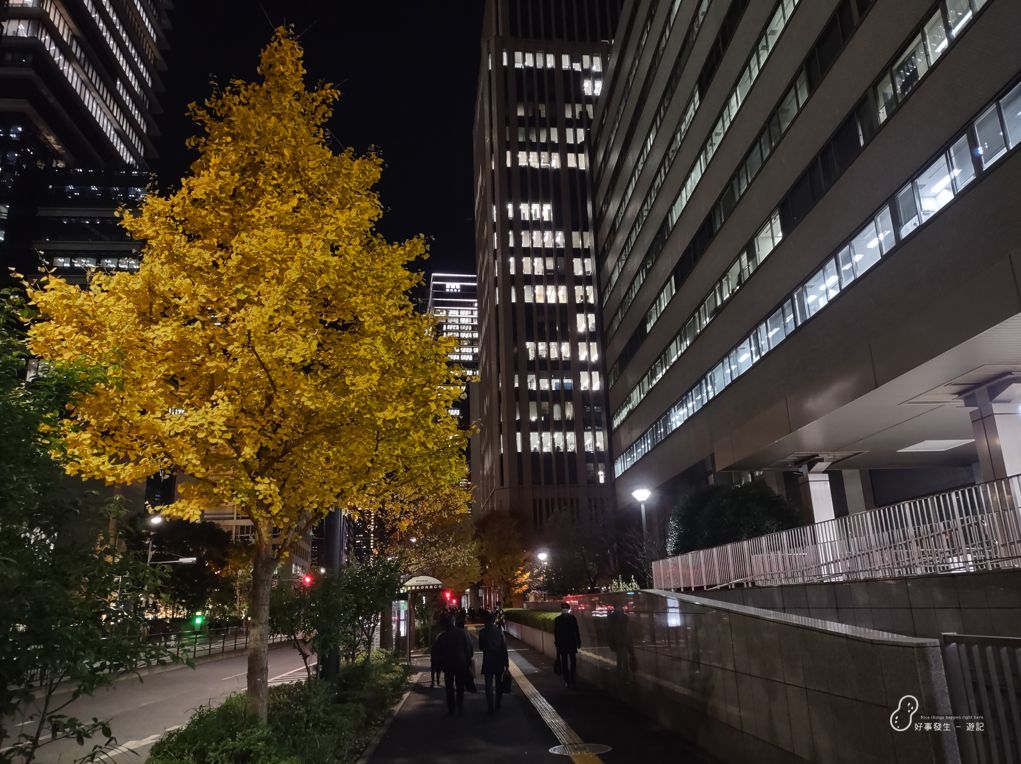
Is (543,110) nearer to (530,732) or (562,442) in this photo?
(562,442)

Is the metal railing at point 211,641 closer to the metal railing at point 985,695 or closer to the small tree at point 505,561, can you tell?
the metal railing at point 985,695

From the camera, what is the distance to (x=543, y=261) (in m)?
101

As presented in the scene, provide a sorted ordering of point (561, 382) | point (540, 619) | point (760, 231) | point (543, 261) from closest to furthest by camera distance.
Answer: point (540, 619) → point (760, 231) → point (561, 382) → point (543, 261)

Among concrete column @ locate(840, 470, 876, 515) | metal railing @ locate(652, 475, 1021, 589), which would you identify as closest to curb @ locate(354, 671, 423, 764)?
metal railing @ locate(652, 475, 1021, 589)

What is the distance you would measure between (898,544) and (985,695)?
8264 millimetres

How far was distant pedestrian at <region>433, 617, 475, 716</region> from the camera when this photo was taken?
41.8ft

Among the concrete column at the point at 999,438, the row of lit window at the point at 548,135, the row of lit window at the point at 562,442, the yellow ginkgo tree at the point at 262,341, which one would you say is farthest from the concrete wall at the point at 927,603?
the row of lit window at the point at 548,135

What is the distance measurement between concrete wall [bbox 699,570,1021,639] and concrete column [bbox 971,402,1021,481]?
7.11 metres

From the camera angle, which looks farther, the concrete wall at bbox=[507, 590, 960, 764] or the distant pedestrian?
the distant pedestrian

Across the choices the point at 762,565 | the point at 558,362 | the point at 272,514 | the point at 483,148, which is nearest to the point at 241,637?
the point at 762,565

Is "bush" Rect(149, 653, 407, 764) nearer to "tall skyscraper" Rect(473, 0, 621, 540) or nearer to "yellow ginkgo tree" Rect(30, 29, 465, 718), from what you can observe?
"yellow ginkgo tree" Rect(30, 29, 465, 718)

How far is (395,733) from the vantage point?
11.0 metres

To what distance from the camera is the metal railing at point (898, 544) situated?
9.70 metres

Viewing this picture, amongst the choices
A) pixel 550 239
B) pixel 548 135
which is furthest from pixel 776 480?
pixel 548 135
